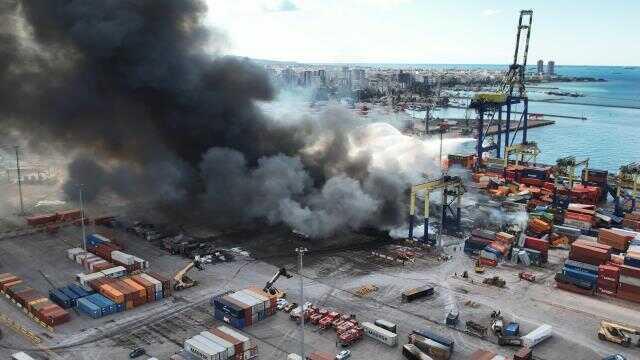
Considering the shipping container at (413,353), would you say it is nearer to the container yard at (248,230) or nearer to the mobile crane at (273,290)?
the container yard at (248,230)

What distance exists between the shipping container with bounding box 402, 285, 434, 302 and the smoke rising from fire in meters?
21.7

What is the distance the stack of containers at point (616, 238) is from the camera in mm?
70500

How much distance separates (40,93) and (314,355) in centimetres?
6547

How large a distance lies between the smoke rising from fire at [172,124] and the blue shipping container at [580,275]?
25437mm

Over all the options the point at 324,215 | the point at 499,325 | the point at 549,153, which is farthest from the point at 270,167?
the point at 549,153

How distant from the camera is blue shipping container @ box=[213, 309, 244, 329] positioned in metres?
51.2

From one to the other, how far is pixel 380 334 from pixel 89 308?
91.8ft

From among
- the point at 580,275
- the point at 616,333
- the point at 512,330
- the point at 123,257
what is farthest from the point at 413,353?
the point at 123,257

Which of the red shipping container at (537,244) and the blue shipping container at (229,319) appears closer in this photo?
the blue shipping container at (229,319)

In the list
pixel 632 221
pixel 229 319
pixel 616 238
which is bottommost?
pixel 229 319

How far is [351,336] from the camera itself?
48250 millimetres

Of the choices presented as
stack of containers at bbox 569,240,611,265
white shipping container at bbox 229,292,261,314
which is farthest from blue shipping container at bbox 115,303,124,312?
stack of containers at bbox 569,240,611,265

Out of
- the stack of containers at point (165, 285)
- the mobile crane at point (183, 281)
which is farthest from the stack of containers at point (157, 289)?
the mobile crane at point (183, 281)

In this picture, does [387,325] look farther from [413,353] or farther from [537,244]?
[537,244]
